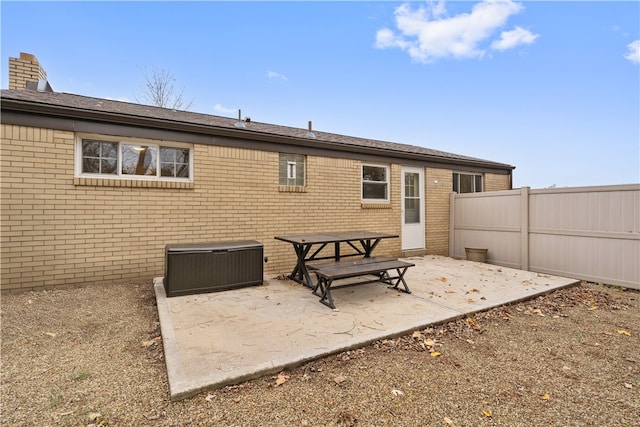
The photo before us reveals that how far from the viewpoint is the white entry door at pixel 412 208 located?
27.9 feet

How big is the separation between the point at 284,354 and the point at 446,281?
414cm

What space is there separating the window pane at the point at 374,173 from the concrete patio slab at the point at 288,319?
3211 mm

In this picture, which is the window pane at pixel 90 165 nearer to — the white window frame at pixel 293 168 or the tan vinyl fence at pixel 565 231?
the white window frame at pixel 293 168

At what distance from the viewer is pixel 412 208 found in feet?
28.4

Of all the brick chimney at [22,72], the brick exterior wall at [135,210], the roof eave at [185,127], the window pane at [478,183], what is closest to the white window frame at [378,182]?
the brick exterior wall at [135,210]

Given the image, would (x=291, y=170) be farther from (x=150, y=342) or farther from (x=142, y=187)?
(x=150, y=342)

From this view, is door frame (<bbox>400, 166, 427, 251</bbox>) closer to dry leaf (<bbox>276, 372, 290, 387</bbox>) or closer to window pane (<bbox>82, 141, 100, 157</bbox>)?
dry leaf (<bbox>276, 372, 290, 387</bbox>)

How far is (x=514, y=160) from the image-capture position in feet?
37.8

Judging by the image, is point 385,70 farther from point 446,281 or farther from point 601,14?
point 446,281

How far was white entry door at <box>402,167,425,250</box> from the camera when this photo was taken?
8492mm

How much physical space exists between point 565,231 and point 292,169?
6349 millimetres

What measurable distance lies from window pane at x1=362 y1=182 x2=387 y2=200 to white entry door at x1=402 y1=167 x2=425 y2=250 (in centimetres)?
71

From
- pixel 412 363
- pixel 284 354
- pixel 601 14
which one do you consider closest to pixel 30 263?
pixel 284 354

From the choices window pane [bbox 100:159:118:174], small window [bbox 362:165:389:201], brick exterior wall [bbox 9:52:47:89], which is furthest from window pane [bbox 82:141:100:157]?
small window [bbox 362:165:389:201]
